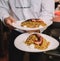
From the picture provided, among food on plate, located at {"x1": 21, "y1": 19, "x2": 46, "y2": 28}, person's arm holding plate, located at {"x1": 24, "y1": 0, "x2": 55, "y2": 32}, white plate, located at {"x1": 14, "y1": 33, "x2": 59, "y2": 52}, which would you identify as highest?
person's arm holding plate, located at {"x1": 24, "y1": 0, "x2": 55, "y2": 32}

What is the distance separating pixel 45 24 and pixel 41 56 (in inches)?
8.1

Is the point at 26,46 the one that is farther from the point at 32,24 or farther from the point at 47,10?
the point at 47,10

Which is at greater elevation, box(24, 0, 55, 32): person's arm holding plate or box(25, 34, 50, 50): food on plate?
box(24, 0, 55, 32): person's arm holding plate

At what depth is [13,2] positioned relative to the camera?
1107 mm

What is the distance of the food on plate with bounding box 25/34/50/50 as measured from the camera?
821mm

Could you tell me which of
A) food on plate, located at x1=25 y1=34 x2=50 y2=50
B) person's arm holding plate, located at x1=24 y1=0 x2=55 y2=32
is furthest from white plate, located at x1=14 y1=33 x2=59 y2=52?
person's arm holding plate, located at x1=24 y1=0 x2=55 y2=32

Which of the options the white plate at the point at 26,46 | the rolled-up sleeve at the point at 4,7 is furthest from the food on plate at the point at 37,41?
the rolled-up sleeve at the point at 4,7

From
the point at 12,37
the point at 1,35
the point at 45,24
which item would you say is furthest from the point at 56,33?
the point at 1,35

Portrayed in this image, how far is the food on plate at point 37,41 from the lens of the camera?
0.82 m

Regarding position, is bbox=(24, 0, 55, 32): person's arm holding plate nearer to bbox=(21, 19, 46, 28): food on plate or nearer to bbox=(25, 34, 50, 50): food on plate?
bbox=(21, 19, 46, 28): food on plate

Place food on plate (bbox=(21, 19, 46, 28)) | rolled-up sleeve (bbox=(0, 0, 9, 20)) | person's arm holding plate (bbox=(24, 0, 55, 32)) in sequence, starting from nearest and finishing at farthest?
food on plate (bbox=(21, 19, 46, 28))
person's arm holding plate (bbox=(24, 0, 55, 32))
rolled-up sleeve (bbox=(0, 0, 9, 20))

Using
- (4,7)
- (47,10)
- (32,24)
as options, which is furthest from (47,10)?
(4,7)

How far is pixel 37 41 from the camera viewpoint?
85 centimetres

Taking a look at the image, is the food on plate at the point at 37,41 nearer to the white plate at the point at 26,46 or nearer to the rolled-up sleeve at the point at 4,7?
the white plate at the point at 26,46
